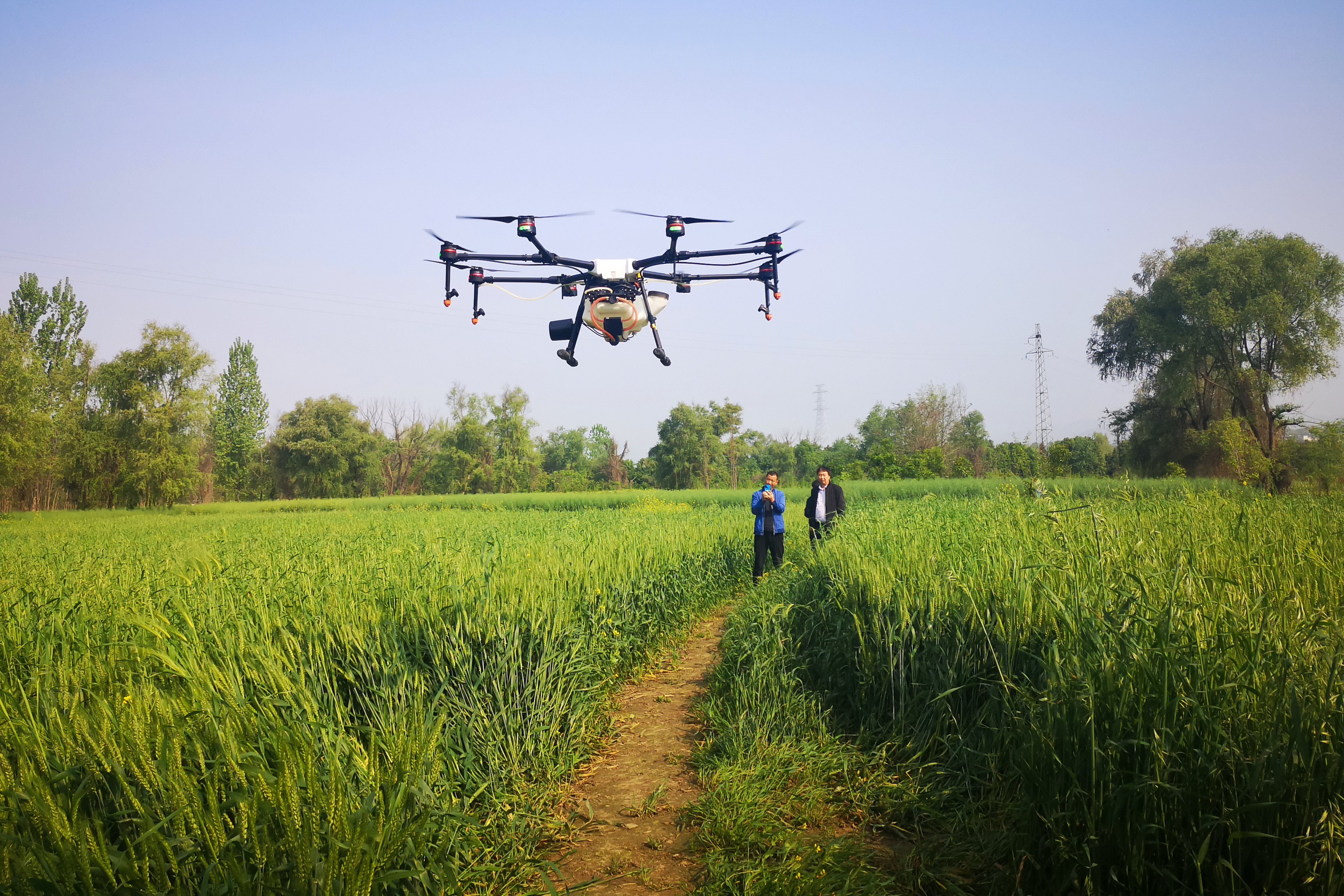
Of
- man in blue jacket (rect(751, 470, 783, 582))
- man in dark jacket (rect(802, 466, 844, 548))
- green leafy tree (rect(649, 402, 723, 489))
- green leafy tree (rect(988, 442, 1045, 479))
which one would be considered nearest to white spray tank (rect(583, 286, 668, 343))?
man in blue jacket (rect(751, 470, 783, 582))

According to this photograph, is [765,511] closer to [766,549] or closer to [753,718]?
[766,549]

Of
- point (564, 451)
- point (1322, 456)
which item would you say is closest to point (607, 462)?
point (564, 451)

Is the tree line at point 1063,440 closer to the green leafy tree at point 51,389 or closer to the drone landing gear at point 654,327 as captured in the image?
the green leafy tree at point 51,389

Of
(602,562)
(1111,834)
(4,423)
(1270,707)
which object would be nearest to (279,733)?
(1111,834)

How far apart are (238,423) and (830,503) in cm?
7613

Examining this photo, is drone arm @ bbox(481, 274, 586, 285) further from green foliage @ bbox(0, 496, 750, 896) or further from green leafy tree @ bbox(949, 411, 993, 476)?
green leafy tree @ bbox(949, 411, 993, 476)

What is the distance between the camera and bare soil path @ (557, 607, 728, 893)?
3375 millimetres

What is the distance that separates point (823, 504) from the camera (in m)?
11.2

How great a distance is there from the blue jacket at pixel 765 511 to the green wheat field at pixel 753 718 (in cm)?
361

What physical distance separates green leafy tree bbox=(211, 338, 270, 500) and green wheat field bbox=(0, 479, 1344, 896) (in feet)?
237

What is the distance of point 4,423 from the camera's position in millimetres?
28766

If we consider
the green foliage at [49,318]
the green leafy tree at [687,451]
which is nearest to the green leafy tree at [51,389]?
the green foliage at [49,318]

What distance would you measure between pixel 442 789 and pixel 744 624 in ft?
15.1

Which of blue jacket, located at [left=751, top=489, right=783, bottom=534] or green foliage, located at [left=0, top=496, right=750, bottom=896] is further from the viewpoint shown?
blue jacket, located at [left=751, top=489, right=783, bottom=534]
